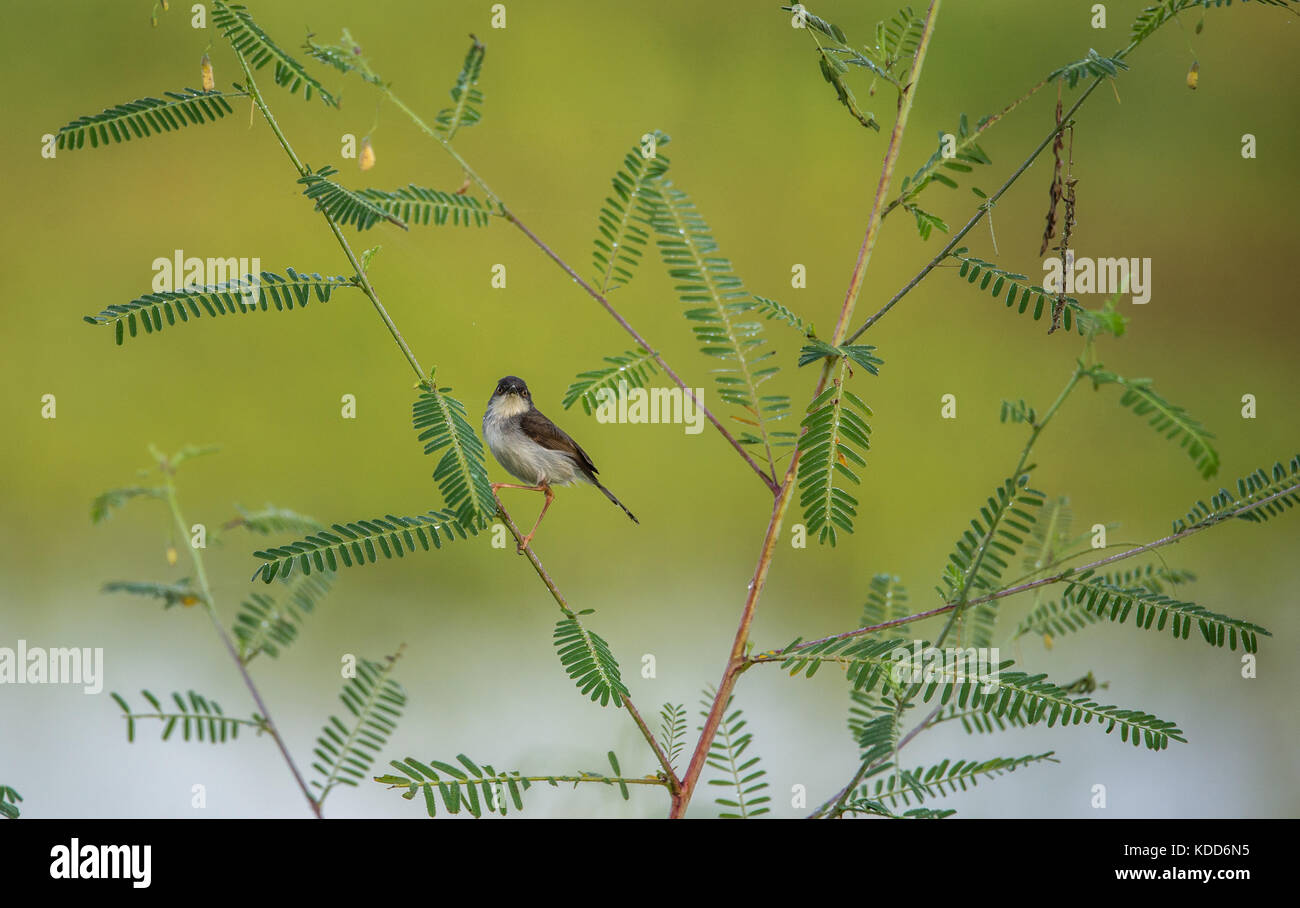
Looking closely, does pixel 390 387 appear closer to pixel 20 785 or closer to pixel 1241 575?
pixel 20 785

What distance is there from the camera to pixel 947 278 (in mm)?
5371

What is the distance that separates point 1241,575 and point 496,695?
3080 mm

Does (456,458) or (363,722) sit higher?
(456,458)

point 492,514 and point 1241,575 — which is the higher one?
point 1241,575

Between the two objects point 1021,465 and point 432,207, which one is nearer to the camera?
point 1021,465

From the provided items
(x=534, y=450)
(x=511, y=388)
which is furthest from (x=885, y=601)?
(x=511, y=388)

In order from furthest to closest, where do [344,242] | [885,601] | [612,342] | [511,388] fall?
1. [612,342]
2. [511,388]
3. [885,601]
4. [344,242]

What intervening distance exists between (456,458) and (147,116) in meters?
0.56

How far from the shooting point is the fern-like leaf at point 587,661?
1309mm

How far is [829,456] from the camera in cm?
127

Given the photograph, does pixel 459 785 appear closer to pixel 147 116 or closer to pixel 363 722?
pixel 363 722

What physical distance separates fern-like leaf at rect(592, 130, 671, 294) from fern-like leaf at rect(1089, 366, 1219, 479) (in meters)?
0.53
